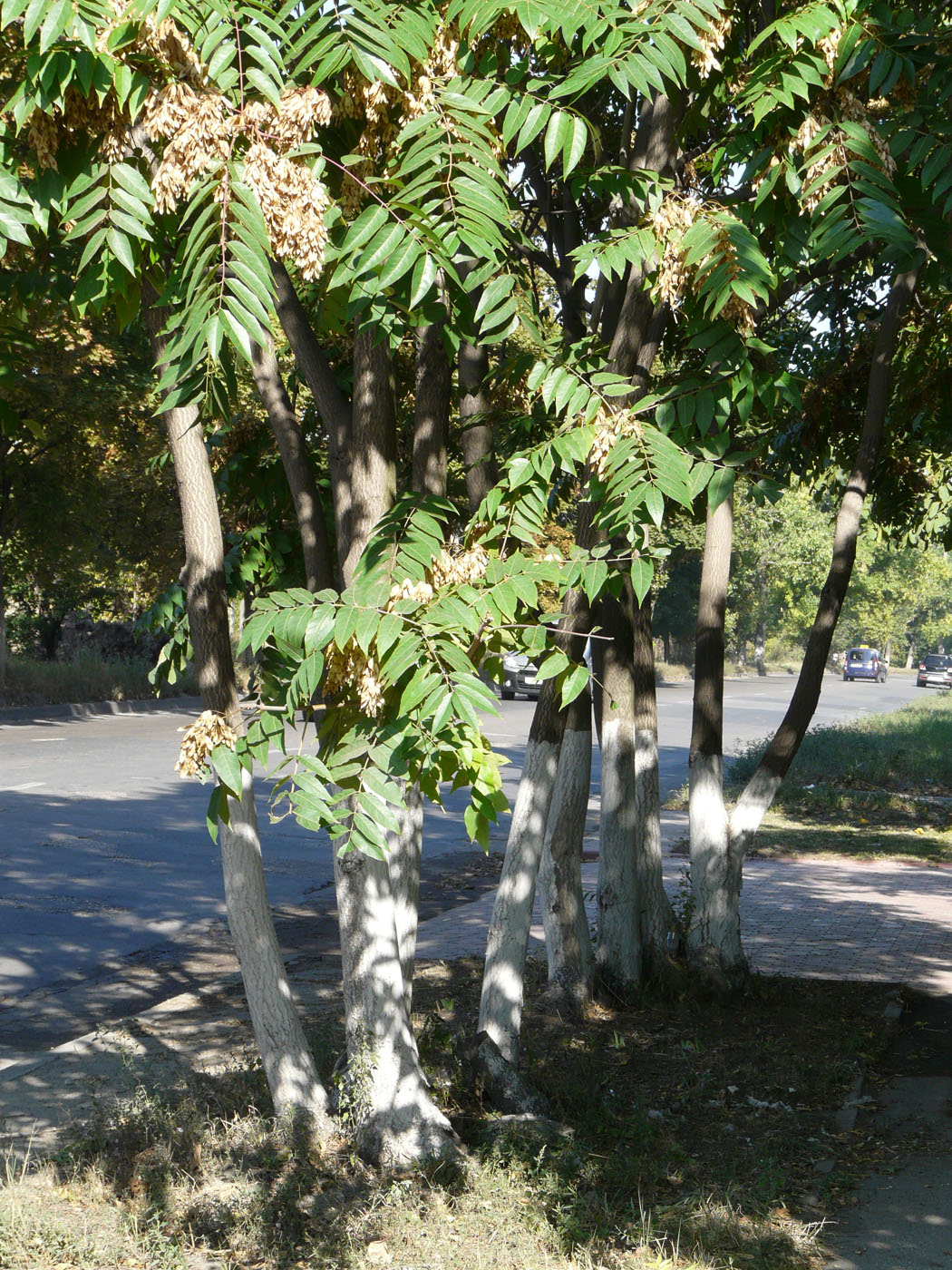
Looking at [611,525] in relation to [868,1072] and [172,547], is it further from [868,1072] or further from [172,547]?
[172,547]

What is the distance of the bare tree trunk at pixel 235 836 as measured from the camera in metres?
4.54

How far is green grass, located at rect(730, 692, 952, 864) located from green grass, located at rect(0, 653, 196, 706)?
1663cm

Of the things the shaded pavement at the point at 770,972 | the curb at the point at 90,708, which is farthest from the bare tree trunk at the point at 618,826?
the curb at the point at 90,708

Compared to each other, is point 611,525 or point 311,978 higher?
point 611,525

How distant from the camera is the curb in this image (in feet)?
86.8

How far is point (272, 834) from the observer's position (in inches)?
520

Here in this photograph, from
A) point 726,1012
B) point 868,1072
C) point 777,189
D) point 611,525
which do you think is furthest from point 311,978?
point 777,189

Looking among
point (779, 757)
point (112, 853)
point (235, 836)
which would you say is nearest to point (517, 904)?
point (235, 836)

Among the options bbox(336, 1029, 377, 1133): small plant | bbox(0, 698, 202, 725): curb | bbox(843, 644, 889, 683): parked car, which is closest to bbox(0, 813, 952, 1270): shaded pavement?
bbox(336, 1029, 377, 1133): small plant

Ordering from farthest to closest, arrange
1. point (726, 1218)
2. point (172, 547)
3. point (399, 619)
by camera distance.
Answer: point (172, 547), point (726, 1218), point (399, 619)

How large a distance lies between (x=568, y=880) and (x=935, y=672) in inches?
2854

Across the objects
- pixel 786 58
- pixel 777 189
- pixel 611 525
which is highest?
pixel 786 58

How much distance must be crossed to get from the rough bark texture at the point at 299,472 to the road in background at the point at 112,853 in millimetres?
3863

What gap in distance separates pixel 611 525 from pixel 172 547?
25757mm
